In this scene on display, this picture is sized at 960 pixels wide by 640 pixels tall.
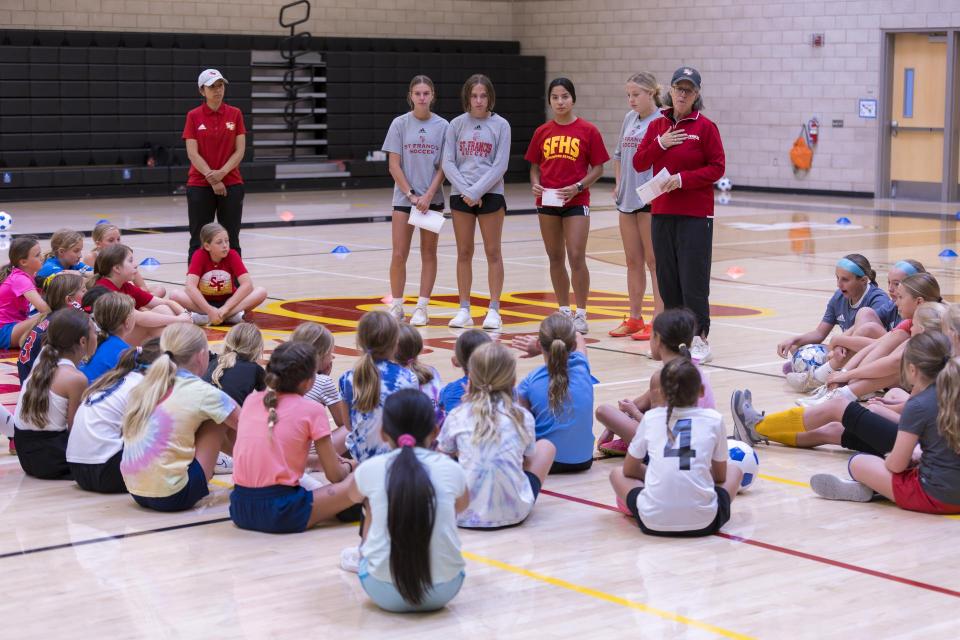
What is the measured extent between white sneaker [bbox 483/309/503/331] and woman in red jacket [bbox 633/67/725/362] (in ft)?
5.35

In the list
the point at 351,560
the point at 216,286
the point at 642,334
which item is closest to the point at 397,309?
the point at 216,286

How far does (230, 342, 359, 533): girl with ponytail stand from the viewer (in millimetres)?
4734

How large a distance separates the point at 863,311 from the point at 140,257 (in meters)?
8.58

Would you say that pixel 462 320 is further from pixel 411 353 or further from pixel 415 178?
pixel 411 353

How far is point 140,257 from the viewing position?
13602mm

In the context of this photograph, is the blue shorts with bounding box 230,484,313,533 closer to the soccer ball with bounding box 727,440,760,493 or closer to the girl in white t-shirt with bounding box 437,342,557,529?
the girl in white t-shirt with bounding box 437,342,557,529

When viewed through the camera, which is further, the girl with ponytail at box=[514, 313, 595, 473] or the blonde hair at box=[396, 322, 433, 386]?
the girl with ponytail at box=[514, 313, 595, 473]

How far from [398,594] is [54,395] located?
2180 millimetres

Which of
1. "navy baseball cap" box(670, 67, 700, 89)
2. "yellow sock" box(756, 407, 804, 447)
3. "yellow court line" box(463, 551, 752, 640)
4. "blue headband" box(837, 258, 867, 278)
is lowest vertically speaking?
"yellow court line" box(463, 551, 752, 640)

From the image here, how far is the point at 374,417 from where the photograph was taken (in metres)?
5.14

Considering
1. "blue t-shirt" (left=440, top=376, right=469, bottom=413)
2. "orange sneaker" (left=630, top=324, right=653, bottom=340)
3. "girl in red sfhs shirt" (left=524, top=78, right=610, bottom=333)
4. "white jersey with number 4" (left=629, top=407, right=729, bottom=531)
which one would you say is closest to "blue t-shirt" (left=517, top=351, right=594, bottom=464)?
"blue t-shirt" (left=440, top=376, right=469, bottom=413)

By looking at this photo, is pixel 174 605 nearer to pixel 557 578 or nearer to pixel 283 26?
pixel 557 578

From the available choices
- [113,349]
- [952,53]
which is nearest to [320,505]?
[113,349]

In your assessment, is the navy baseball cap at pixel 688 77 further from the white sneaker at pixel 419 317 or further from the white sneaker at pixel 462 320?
the white sneaker at pixel 419 317
